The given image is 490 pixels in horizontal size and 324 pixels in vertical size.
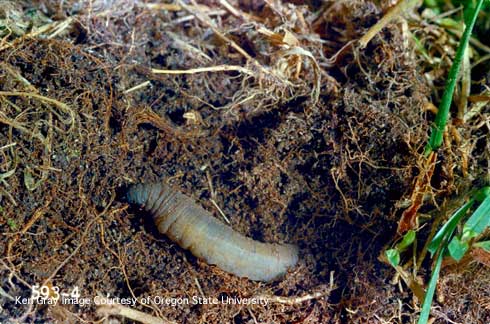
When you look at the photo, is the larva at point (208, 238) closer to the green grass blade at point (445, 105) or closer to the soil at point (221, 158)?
the soil at point (221, 158)

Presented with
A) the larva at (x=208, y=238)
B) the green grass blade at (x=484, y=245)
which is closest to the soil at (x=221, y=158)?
the larva at (x=208, y=238)

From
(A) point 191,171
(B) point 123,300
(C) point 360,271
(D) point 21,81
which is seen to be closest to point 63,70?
(D) point 21,81

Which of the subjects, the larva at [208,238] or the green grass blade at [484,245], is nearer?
the green grass blade at [484,245]

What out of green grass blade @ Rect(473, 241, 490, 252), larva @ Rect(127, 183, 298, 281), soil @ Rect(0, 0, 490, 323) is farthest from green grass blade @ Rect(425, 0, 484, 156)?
larva @ Rect(127, 183, 298, 281)

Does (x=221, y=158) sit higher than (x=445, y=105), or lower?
lower

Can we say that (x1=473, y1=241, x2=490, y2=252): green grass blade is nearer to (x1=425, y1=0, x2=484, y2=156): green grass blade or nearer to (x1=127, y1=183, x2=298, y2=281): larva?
(x1=425, y1=0, x2=484, y2=156): green grass blade

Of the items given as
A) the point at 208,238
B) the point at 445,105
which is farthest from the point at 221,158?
the point at 445,105

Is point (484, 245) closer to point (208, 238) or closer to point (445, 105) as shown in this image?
point (445, 105)
